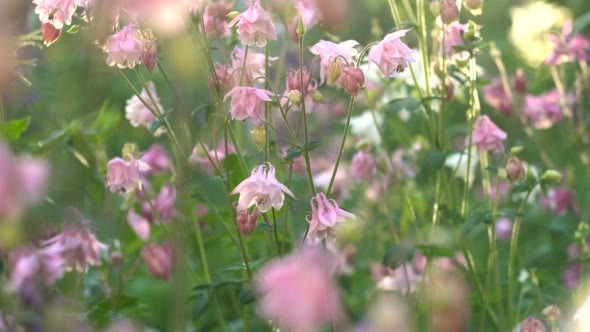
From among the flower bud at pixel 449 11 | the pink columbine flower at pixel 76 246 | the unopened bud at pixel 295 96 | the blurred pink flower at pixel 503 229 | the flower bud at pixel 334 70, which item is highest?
the flower bud at pixel 334 70

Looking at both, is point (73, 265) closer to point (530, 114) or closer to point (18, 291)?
point (18, 291)

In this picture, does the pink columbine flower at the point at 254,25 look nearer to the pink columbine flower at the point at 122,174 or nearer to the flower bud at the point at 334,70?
the flower bud at the point at 334,70

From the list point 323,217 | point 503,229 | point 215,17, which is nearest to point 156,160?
point 215,17

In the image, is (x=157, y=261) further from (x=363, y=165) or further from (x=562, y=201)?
(x=562, y=201)

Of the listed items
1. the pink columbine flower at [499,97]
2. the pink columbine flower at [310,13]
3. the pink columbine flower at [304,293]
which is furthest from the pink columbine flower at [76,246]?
the pink columbine flower at [499,97]

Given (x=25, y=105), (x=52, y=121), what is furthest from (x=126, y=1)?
(x=25, y=105)

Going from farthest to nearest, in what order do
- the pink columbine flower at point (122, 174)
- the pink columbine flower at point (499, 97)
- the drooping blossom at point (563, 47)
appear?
the pink columbine flower at point (499, 97) → the drooping blossom at point (563, 47) → the pink columbine flower at point (122, 174)

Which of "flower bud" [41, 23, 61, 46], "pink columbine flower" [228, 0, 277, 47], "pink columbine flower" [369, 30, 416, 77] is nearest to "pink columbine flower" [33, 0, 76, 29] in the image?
"flower bud" [41, 23, 61, 46]
